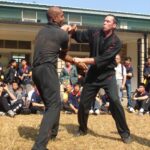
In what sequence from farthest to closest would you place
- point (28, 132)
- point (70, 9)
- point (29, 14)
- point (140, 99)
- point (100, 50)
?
point (70, 9), point (29, 14), point (140, 99), point (28, 132), point (100, 50)

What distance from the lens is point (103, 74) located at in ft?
23.1

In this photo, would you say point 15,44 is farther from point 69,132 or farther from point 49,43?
point 49,43

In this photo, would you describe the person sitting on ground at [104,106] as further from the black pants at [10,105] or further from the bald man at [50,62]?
the bald man at [50,62]

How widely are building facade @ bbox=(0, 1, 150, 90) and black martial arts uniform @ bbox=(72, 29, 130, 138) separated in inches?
374

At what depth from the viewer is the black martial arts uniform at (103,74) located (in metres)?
6.84

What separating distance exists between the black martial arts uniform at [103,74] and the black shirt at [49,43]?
0.88 meters

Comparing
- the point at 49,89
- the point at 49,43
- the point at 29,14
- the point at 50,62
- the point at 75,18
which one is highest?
the point at 29,14

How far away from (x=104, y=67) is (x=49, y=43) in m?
1.24

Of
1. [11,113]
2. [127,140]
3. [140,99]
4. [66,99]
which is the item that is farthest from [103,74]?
[140,99]

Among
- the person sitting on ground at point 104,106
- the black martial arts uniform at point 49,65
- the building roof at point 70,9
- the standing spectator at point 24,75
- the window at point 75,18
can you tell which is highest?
the building roof at point 70,9

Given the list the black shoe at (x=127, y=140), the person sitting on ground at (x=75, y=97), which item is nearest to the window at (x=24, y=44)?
the person sitting on ground at (x=75, y=97)

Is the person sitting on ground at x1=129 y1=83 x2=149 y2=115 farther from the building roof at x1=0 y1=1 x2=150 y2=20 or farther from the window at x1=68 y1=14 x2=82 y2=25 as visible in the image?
the building roof at x1=0 y1=1 x2=150 y2=20

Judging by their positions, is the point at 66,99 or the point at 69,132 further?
the point at 66,99

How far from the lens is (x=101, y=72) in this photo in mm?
7035
